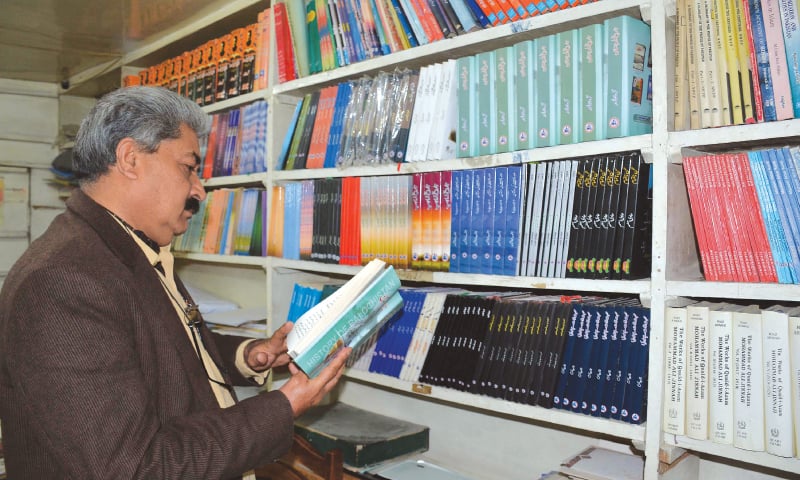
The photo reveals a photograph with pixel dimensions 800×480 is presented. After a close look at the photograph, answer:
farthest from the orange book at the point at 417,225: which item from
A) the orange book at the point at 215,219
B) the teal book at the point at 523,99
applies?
the orange book at the point at 215,219

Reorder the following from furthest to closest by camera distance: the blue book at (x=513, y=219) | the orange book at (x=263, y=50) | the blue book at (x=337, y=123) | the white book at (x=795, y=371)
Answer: the orange book at (x=263, y=50), the blue book at (x=337, y=123), the blue book at (x=513, y=219), the white book at (x=795, y=371)

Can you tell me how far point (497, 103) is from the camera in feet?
5.60

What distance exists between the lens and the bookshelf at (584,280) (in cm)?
137

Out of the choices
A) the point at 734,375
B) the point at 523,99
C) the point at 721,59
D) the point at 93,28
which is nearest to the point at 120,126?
the point at 523,99

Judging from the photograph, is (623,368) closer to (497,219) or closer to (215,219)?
(497,219)

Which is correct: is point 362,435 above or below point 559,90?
below

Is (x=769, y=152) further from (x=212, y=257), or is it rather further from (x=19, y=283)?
(x=212, y=257)

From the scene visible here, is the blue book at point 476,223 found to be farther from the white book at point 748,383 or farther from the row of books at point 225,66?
the row of books at point 225,66

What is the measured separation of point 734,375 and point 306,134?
1.62 m

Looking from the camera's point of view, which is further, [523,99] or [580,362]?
[523,99]

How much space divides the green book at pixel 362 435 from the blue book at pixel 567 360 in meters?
0.76

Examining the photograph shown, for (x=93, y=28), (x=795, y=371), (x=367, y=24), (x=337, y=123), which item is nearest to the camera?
(x=795, y=371)

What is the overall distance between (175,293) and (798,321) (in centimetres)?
137

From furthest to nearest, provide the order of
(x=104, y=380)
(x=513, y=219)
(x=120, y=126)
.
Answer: (x=513, y=219)
(x=120, y=126)
(x=104, y=380)
